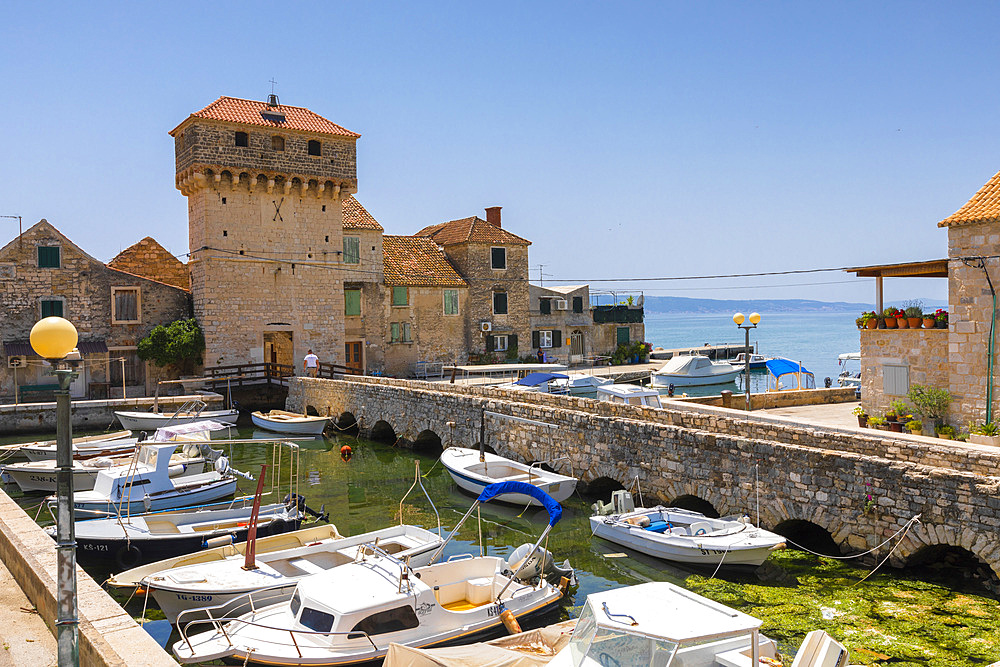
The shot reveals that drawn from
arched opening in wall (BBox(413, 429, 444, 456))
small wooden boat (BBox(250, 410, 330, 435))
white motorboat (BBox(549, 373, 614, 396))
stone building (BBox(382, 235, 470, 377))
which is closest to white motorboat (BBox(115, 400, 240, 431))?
small wooden boat (BBox(250, 410, 330, 435))

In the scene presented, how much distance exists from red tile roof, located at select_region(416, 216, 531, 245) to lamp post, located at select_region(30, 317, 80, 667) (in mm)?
36032

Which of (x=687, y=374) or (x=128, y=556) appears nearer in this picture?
(x=128, y=556)

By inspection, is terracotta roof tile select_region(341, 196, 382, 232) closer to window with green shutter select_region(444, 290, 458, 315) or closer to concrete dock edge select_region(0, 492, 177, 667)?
window with green shutter select_region(444, 290, 458, 315)

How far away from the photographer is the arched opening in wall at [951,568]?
36.0 ft

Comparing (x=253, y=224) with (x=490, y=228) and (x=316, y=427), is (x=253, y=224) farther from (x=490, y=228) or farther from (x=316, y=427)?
(x=490, y=228)

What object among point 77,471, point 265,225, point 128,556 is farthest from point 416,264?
point 128,556

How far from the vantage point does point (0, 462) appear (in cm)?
2255

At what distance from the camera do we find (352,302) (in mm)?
37438

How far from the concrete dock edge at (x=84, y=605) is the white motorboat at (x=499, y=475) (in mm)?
8646

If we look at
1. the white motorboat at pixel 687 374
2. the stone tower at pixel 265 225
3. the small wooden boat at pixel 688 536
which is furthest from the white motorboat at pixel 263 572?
the white motorboat at pixel 687 374

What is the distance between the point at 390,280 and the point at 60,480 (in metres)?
33.0

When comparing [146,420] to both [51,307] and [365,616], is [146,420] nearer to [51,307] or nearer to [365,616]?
[51,307]

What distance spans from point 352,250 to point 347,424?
37.0 ft

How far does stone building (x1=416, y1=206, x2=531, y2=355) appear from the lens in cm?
4153
